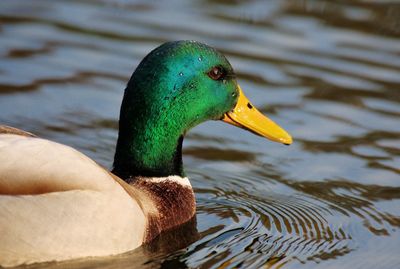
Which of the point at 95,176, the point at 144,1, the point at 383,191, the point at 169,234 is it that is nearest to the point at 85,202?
the point at 95,176

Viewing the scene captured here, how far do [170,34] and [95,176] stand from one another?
475 centimetres

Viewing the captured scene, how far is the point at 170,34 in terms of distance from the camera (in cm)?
1202

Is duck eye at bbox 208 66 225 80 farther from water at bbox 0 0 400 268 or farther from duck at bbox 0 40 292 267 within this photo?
water at bbox 0 0 400 268

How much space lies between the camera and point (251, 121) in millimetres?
8633

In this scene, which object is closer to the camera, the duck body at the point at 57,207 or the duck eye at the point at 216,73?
the duck body at the point at 57,207

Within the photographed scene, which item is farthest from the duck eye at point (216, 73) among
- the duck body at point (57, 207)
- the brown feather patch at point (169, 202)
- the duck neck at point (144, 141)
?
the duck body at point (57, 207)

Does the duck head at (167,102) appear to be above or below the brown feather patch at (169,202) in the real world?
above

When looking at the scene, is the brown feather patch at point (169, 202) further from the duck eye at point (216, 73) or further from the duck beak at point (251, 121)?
the duck eye at point (216, 73)

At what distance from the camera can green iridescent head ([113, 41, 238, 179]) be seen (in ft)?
26.4

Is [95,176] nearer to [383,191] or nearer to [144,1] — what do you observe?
[383,191]

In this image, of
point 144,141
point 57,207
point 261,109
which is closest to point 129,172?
point 144,141

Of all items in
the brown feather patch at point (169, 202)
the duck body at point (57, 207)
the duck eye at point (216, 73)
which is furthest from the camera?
the duck eye at point (216, 73)

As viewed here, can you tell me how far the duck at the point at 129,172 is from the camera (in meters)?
7.21

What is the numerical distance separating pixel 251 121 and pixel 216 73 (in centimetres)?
52
